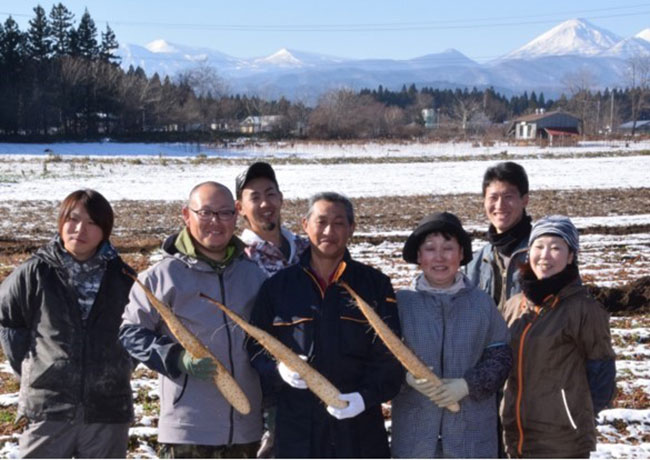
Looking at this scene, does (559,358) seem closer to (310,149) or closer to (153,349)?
(153,349)

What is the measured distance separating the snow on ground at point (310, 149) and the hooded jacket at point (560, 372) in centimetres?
4205

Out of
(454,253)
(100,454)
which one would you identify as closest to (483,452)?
(454,253)

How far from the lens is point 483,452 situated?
3.19 metres

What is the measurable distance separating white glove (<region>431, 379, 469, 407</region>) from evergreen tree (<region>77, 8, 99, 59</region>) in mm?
85208

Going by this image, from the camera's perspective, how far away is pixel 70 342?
136 inches

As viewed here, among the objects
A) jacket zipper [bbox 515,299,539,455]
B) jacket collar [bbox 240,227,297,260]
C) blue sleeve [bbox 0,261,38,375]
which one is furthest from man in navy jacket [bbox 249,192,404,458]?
blue sleeve [bbox 0,261,38,375]

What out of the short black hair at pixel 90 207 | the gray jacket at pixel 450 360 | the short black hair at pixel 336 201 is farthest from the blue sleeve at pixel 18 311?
the gray jacket at pixel 450 360

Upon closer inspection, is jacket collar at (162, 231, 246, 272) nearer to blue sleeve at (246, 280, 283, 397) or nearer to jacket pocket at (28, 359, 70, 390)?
blue sleeve at (246, 280, 283, 397)

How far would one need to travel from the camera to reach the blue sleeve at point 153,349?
311 cm

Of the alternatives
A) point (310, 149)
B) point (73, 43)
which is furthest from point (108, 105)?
point (310, 149)

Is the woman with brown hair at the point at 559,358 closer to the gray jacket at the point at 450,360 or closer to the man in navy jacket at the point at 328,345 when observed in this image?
the gray jacket at the point at 450,360

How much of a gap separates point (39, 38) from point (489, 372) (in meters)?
80.6

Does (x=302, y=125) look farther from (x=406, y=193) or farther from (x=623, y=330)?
(x=623, y=330)

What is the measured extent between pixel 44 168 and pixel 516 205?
3141cm
